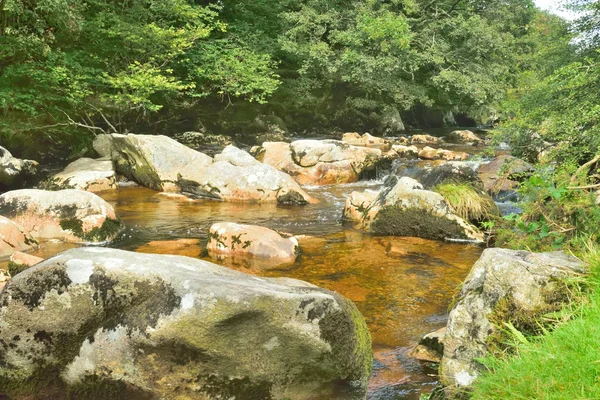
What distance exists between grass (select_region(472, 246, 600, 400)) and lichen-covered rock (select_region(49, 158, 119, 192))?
12955 mm

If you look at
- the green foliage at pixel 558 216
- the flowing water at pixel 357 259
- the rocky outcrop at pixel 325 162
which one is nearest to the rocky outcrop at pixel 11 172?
the flowing water at pixel 357 259

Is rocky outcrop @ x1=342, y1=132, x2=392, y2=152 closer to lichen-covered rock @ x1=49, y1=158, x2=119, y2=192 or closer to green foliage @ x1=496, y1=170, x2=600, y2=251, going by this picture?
lichen-covered rock @ x1=49, y1=158, x2=119, y2=192

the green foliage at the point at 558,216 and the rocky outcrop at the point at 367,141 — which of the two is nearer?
the green foliage at the point at 558,216

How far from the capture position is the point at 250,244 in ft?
26.9

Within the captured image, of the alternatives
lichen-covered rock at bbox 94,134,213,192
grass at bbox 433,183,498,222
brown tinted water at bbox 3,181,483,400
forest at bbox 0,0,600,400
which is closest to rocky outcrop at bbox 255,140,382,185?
forest at bbox 0,0,600,400

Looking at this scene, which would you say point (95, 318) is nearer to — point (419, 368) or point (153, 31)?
point (419, 368)

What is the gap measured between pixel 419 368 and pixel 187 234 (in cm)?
614

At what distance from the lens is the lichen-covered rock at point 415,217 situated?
30.7 feet

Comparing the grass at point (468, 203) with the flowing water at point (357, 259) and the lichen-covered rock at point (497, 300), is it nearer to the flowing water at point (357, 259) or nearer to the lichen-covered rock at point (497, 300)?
the flowing water at point (357, 259)

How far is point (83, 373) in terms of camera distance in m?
3.60

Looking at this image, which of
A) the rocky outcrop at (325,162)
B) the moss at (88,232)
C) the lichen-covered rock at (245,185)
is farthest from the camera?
the rocky outcrop at (325,162)

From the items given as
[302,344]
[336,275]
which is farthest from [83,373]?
[336,275]

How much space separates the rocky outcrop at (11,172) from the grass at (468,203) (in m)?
11.9

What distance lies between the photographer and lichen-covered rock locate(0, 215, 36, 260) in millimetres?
7786
